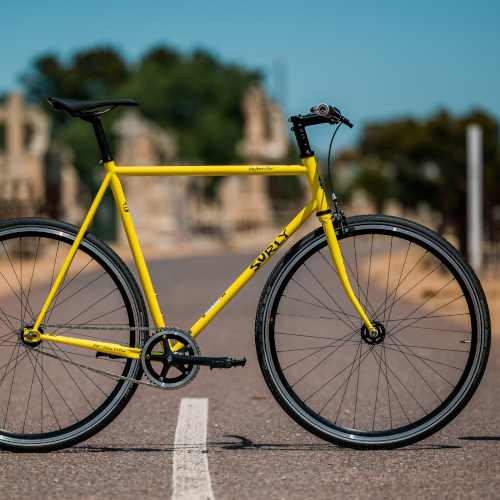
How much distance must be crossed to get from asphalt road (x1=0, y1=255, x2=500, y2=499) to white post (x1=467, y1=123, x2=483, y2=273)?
10039 mm

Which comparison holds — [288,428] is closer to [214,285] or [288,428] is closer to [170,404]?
[170,404]

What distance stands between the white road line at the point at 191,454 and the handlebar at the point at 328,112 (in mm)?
1566

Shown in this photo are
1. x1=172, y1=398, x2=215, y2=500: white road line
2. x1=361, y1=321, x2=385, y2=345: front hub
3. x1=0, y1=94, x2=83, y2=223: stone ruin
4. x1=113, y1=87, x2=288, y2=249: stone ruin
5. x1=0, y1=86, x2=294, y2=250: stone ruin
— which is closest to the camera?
x1=172, y1=398, x2=215, y2=500: white road line

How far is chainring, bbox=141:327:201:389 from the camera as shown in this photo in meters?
3.83

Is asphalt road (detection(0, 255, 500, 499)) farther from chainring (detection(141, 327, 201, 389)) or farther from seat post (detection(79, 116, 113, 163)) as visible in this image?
seat post (detection(79, 116, 113, 163))

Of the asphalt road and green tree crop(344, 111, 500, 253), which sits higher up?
green tree crop(344, 111, 500, 253)

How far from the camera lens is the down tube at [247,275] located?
3955 mm

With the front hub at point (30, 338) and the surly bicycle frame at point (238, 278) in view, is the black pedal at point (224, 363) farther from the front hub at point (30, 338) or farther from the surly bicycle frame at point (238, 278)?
the front hub at point (30, 338)

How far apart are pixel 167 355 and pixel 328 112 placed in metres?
1.26

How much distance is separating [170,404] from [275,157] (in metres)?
47.1

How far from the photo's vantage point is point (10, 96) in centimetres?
4131

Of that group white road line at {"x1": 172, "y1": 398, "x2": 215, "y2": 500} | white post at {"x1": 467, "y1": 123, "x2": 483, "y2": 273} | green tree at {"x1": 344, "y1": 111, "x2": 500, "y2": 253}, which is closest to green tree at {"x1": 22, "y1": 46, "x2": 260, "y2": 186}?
green tree at {"x1": 344, "y1": 111, "x2": 500, "y2": 253}

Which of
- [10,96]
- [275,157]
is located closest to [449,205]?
[10,96]

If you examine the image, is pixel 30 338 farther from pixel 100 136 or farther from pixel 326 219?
pixel 326 219
